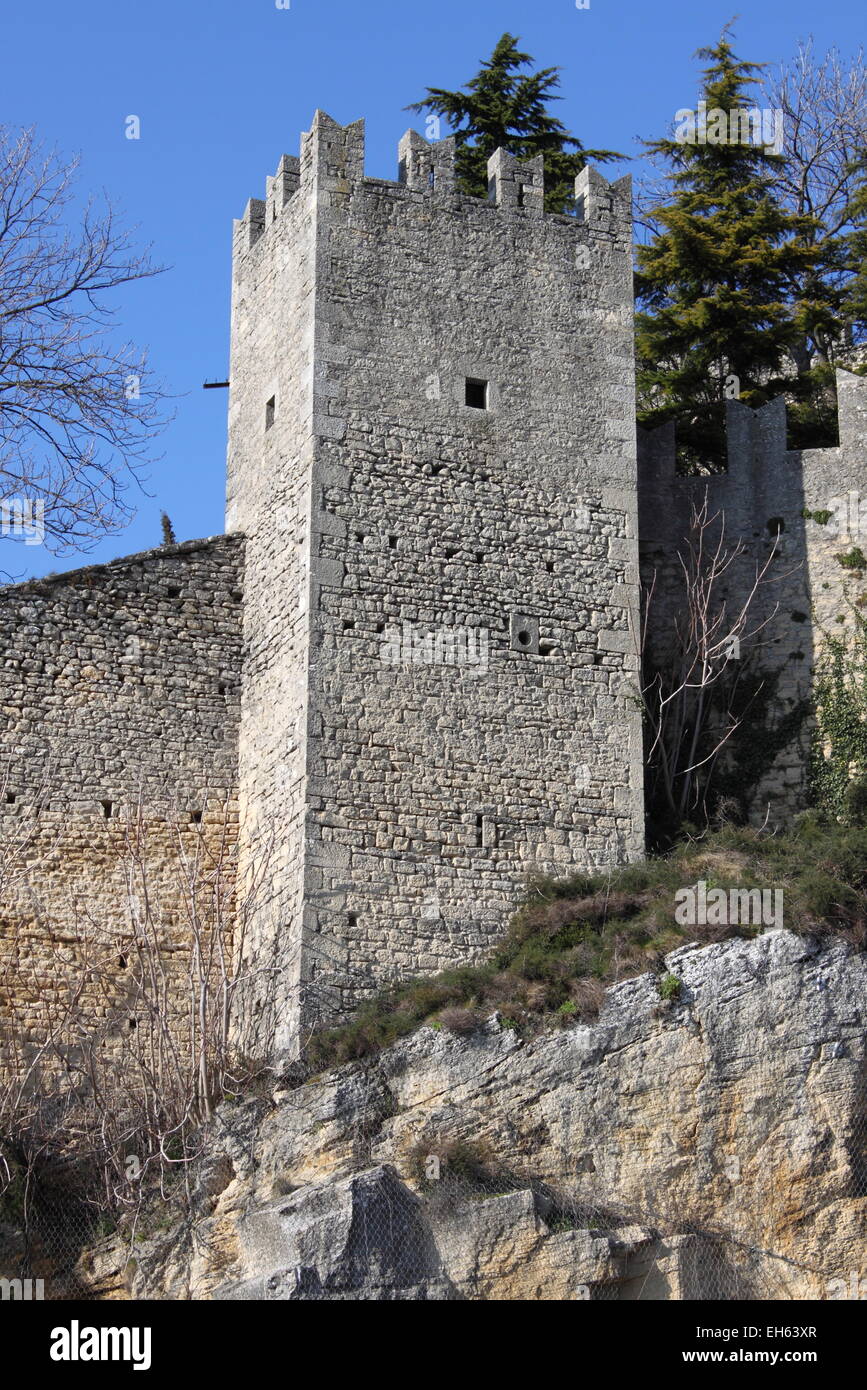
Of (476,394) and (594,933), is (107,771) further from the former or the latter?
(476,394)

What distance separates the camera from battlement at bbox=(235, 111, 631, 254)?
1961cm

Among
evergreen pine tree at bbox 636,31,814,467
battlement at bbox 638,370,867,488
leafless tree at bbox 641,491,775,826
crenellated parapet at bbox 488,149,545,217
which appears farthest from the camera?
evergreen pine tree at bbox 636,31,814,467

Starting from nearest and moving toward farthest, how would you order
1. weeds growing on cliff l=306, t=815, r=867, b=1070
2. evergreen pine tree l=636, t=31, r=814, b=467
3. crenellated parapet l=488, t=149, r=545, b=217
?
weeds growing on cliff l=306, t=815, r=867, b=1070
crenellated parapet l=488, t=149, r=545, b=217
evergreen pine tree l=636, t=31, r=814, b=467

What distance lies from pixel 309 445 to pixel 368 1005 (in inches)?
191

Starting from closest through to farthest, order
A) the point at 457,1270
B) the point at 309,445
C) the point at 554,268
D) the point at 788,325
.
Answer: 1. the point at 457,1270
2. the point at 309,445
3. the point at 554,268
4. the point at 788,325

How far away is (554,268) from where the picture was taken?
66.1 feet

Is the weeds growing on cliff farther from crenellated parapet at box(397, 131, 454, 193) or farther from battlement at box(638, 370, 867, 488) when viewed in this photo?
crenellated parapet at box(397, 131, 454, 193)

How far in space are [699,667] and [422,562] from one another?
3.16 meters

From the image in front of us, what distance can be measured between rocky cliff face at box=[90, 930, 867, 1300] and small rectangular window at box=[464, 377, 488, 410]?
17.7ft

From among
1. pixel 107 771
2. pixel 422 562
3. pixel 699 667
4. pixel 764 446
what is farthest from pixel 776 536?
pixel 107 771

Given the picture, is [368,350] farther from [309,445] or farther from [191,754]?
[191,754]

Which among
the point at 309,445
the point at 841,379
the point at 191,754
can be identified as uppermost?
the point at 841,379

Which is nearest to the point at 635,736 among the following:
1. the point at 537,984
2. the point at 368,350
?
the point at 537,984

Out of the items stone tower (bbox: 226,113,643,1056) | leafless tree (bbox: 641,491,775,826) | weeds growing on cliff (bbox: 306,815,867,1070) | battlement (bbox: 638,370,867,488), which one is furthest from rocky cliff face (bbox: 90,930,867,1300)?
battlement (bbox: 638,370,867,488)
